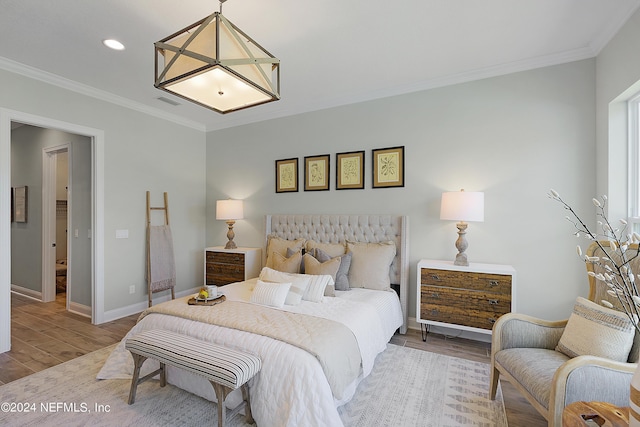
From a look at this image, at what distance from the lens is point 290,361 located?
175 cm

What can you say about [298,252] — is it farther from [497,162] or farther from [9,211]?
[9,211]

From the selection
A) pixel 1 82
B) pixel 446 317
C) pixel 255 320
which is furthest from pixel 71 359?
pixel 446 317

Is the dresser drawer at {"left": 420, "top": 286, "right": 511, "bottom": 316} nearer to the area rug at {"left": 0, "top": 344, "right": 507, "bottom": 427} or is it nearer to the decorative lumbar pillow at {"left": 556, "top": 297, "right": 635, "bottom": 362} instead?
the area rug at {"left": 0, "top": 344, "right": 507, "bottom": 427}

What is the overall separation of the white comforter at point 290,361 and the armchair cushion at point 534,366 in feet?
3.02

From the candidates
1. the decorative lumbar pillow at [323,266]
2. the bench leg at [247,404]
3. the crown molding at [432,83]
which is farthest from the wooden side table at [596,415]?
the crown molding at [432,83]

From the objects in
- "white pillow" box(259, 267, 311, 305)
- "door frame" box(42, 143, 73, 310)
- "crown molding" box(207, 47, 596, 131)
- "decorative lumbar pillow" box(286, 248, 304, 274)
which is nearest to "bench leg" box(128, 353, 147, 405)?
"white pillow" box(259, 267, 311, 305)

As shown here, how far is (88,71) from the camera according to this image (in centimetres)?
310

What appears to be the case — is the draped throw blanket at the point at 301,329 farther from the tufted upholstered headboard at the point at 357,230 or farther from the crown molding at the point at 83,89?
the crown molding at the point at 83,89

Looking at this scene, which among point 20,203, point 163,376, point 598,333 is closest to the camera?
point 598,333

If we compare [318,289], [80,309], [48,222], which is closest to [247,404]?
[318,289]

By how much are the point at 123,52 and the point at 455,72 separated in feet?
10.5

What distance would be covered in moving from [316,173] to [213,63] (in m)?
2.51

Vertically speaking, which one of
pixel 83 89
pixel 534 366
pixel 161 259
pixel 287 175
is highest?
pixel 83 89

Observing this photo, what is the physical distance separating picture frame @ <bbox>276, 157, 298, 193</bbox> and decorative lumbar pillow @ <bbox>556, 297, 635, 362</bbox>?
3.15 metres
